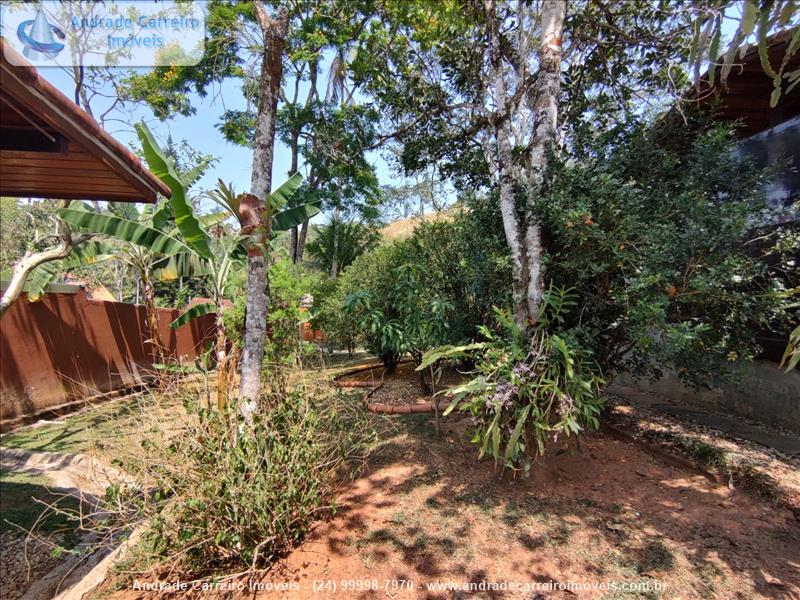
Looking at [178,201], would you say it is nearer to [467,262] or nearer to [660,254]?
[467,262]

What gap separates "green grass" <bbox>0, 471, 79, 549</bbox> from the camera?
3.90m

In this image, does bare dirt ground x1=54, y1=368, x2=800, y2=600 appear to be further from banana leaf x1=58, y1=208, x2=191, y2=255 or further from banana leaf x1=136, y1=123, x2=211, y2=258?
banana leaf x1=58, y1=208, x2=191, y2=255

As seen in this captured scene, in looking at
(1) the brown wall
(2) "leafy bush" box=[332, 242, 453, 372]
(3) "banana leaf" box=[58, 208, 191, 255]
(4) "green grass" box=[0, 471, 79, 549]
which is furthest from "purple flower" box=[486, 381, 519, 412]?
(3) "banana leaf" box=[58, 208, 191, 255]

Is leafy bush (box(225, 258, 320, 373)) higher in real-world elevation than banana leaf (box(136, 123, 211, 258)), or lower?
lower

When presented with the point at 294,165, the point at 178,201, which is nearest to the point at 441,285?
the point at 178,201

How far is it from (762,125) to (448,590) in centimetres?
833

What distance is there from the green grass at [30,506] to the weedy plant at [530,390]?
3968 millimetres

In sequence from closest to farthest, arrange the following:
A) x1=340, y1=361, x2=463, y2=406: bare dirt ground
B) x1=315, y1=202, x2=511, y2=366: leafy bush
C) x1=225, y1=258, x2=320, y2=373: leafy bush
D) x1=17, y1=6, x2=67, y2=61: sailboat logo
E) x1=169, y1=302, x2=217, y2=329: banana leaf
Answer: x1=17, y1=6, x2=67, y2=61: sailboat logo
x1=315, y1=202, x2=511, y2=366: leafy bush
x1=225, y1=258, x2=320, y2=373: leafy bush
x1=340, y1=361, x2=463, y2=406: bare dirt ground
x1=169, y1=302, x2=217, y2=329: banana leaf

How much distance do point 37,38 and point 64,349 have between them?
192 inches

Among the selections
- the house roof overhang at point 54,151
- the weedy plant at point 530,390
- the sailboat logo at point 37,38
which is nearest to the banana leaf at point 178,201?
the house roof overhang at point 54,151

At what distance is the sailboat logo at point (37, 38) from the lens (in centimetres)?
356

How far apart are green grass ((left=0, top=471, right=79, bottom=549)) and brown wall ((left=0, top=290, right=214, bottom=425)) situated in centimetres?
82

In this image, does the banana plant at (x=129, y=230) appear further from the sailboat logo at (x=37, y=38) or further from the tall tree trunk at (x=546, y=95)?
the tall tree trunk at (x=546, y=95)

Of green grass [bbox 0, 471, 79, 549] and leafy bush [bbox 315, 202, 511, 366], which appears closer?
green grass [bbox 0, 471, 79, 549]
